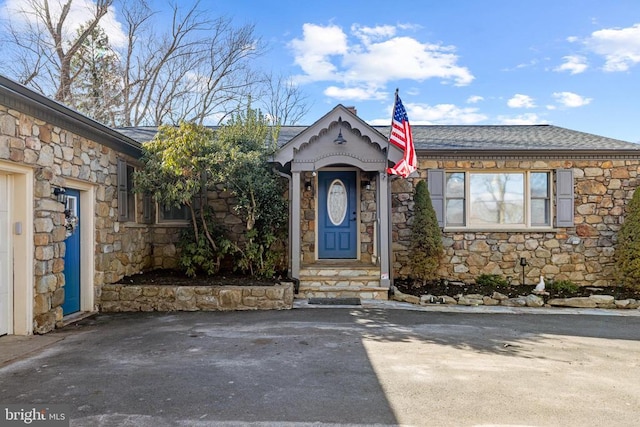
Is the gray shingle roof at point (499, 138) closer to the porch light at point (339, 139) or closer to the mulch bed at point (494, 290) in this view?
the porch light at point (339, 139)

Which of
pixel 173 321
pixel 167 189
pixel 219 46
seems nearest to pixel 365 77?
pixel 219 46

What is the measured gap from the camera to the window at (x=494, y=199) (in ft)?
29.5

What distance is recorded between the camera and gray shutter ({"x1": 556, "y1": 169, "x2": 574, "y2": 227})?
28.7 ft

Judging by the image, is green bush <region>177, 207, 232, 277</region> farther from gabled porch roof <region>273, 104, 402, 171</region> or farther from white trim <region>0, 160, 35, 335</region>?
white trim <region>0, 160, 35, 335</region>

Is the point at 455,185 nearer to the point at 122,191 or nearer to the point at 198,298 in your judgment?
the point at 198,298

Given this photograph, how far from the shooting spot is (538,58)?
13180 mm

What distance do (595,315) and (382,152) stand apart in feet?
14.7

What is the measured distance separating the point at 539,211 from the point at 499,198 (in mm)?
908

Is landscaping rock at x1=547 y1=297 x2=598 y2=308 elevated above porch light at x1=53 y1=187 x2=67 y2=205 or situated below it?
below

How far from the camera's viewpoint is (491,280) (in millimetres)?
8633

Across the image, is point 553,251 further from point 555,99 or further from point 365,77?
point 365,77

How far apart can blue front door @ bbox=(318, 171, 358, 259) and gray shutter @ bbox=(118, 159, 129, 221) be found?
3.94 metres

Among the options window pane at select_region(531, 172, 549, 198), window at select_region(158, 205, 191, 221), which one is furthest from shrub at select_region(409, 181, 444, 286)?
window at select_region(158, 205, 191, 221)

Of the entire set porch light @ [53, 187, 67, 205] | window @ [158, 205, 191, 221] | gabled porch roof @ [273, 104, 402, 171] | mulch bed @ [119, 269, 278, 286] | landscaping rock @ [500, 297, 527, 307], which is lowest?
landscaping rock @ [500, 297, 527, 307]
